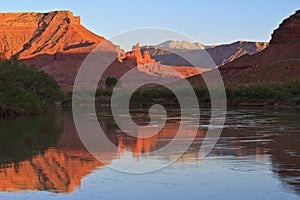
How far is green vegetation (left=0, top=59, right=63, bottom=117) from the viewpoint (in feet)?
123

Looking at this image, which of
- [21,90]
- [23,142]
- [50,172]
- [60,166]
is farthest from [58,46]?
[50,172]

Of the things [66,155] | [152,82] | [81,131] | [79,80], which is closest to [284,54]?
[152,82]

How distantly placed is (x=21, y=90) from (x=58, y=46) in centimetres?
13129

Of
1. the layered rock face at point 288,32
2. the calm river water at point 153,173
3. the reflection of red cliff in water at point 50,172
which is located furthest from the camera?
the layered rock face at point 288,32

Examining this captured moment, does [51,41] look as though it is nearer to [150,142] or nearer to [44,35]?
[44,35]

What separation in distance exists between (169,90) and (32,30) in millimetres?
117159

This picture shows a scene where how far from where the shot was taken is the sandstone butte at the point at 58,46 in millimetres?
154500

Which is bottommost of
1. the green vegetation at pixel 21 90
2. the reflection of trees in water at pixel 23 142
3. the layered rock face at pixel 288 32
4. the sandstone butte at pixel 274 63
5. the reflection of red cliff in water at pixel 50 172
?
the reflection of red cliff in water at pixel 50 172

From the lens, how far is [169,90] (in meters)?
79.2

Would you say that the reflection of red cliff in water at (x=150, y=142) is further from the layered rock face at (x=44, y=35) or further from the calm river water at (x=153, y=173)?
the layered rock face at (x=44, y=35)

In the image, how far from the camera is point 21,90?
128ft

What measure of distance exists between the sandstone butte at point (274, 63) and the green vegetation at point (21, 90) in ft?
161

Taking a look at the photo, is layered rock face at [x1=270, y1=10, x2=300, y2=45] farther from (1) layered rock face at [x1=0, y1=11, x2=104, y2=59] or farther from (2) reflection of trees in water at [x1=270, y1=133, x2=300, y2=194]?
(2) reflection of trees in water at [x1=270, y1=133, x2=300, y2=194]

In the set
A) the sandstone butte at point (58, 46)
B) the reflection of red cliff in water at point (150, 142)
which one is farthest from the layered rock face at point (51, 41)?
the reflection of red cliff in water at point (150, 142)
